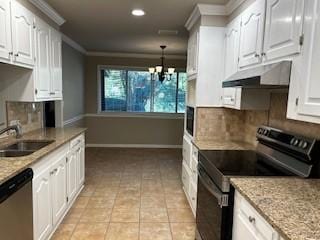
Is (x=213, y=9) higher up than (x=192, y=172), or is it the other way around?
(x=213, y=9)

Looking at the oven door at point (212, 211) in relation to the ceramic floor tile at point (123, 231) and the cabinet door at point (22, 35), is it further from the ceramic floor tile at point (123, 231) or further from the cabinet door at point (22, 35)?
the cabinet door at point (22, 35)

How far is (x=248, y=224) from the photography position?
1.50 m

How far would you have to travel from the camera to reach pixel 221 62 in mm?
3170

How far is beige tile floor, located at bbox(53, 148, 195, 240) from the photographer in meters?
2.76

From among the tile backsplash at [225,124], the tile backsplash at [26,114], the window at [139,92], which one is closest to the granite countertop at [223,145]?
the tile backsplash at [225,124]

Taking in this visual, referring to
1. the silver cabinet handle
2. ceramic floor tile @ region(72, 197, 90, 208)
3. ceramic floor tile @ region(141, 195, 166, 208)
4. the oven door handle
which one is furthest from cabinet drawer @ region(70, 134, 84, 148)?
the silver cabinet handle

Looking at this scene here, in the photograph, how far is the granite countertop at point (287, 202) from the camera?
1.09 metres

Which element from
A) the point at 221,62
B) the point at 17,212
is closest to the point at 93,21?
the point at 221,62

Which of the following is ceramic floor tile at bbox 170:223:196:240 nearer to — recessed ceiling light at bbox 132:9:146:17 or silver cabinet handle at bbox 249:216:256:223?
silver cabinet handle at bbox 249:216:256:223

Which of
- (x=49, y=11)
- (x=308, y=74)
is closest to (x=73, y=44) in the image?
(x=49, y=11)

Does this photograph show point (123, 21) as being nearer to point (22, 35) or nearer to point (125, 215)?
point (22, 35)

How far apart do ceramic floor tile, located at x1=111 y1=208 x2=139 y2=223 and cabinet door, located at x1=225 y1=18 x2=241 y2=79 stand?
6.69 feet

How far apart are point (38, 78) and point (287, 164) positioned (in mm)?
2747

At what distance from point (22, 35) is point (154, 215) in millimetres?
2499
